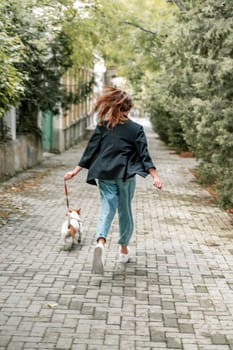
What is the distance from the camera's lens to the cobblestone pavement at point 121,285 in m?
4.12

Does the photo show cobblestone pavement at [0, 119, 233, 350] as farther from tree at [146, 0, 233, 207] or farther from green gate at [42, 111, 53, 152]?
green gate at [42, 111, 53, 152]

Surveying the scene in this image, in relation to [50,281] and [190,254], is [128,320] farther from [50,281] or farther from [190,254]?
[190,254]

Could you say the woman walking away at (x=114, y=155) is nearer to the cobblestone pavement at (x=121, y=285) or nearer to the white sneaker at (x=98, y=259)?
the white sneaker at (x=98, y=259)

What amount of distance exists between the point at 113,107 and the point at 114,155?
0.48m

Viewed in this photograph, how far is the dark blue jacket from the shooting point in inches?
219

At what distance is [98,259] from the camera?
18.2ft

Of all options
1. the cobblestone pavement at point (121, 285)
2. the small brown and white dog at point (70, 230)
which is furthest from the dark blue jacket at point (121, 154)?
the small brown and white dog at point (70, 230)

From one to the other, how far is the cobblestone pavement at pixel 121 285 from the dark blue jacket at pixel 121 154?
106 cm

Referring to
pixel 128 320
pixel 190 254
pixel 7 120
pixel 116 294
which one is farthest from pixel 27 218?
pixel 7 120

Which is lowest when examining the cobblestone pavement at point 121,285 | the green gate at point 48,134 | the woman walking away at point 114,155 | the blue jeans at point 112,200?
the green gate at point 48,134

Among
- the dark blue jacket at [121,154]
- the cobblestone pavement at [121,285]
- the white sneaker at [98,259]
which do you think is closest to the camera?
the cobblestone pavement at [121,285]

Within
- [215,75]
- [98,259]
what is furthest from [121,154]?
[215,75]

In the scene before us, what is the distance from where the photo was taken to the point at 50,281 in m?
5.43

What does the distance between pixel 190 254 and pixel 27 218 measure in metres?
3.03
